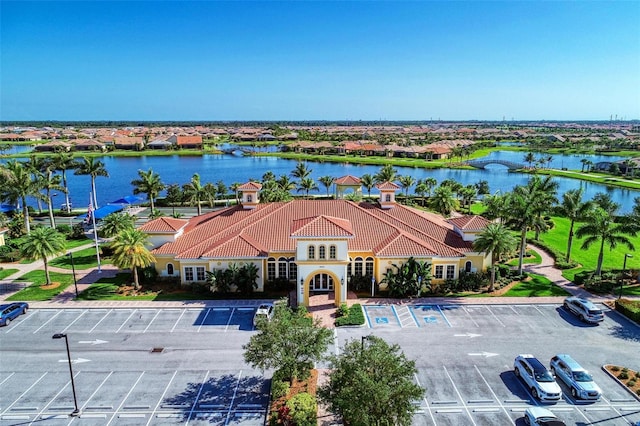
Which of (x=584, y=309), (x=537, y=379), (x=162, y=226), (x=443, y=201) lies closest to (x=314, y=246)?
(x=162, y=226)

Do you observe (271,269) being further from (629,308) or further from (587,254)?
(587,254)

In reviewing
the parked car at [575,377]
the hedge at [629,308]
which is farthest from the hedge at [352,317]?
the hedge at [629,308]

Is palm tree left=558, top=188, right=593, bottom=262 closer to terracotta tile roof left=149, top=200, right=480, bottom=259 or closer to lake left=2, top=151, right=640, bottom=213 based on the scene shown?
terracotta tile roof left=149, top=200, right=480, bottom=259

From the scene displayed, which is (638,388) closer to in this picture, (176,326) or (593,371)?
(593,371)

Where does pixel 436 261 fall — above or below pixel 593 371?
above

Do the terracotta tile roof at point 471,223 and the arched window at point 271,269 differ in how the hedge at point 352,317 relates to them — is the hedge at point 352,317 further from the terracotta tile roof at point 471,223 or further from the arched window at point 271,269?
the terracotta tile roof at point 471,223

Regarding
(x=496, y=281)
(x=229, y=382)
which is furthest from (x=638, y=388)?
(x=229, y=382)
